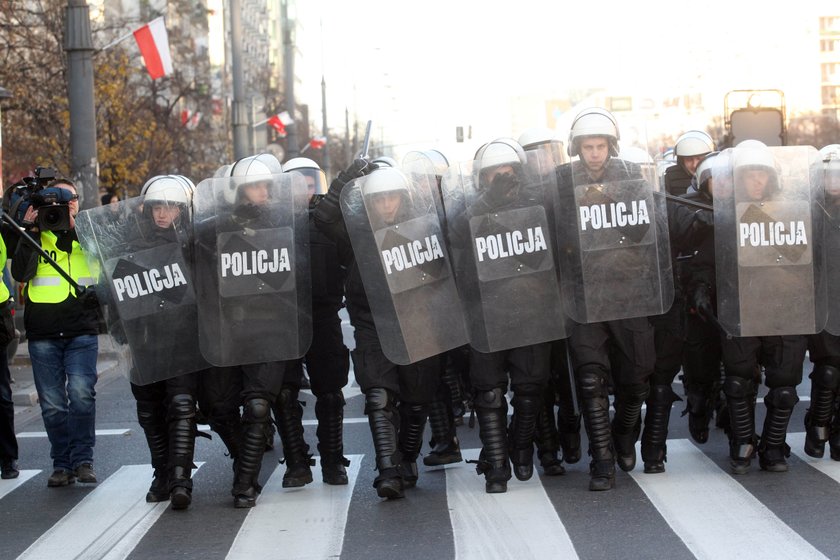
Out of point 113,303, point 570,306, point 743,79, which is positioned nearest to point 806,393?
point 570,306

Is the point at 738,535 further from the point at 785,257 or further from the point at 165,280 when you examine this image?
the point at 165,280

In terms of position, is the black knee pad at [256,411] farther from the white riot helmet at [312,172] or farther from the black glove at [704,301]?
the black glove at [704,301]

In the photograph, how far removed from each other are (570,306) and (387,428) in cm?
116

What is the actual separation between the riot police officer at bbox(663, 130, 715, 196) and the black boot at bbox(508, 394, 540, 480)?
120 inches

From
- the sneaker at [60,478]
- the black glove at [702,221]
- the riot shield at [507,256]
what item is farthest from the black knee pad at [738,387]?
the sneaker at [60,478]

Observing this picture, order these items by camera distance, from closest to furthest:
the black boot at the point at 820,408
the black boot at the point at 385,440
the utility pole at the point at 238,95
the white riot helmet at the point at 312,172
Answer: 1. the black boot at the point at 385,440
2. the black boot at the point at 820,408
3. the white riot helmet at the point at 312,172
4. the utility pole at the point at 238,95

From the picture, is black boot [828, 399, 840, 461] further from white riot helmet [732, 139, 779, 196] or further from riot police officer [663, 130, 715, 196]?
riot police officer [663, 130, 715, 196]

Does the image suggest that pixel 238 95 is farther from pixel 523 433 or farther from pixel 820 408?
pixel 820 408

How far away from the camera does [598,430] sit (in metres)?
7.22

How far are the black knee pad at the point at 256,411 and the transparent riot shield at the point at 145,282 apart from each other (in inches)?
13.7

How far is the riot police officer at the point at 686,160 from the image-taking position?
32.7ft

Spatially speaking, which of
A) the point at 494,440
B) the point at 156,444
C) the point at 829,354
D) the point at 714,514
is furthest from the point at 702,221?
the point at 156,444

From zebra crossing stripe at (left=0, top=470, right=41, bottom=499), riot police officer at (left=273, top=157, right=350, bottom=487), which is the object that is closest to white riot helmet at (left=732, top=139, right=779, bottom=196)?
riot police officer at (left=273, top=157, right=350, bottom=487)

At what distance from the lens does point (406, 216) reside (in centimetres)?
725
